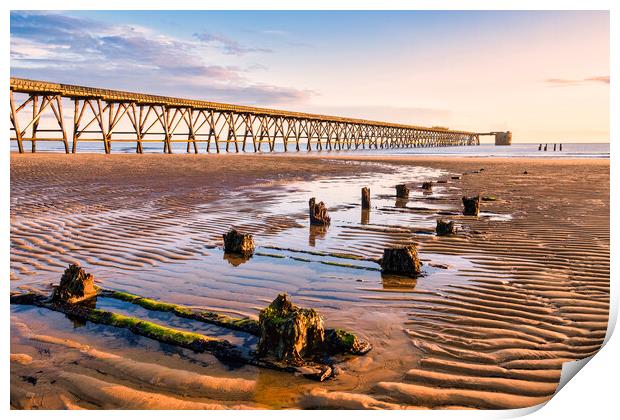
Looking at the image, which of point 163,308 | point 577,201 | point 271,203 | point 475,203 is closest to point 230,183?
point 271,203

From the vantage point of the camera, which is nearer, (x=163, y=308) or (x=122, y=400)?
(x=122, y=400)

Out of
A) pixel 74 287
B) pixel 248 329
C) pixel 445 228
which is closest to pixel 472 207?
pixel 445 228

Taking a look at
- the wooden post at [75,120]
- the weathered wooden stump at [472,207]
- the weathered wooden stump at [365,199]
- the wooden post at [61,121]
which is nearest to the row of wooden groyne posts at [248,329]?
the weathered wooden stump at [365,199]

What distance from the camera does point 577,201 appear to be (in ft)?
37.5

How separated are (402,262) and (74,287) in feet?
11.1

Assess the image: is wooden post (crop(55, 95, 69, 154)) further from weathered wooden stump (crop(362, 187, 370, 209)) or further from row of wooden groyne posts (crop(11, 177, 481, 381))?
row of wooden groyne posts (crop(11, 177, 481, 381))

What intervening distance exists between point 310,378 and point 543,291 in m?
3.02

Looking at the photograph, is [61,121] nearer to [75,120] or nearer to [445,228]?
[75,120]

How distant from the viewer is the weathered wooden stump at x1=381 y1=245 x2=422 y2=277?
5375 millimetres

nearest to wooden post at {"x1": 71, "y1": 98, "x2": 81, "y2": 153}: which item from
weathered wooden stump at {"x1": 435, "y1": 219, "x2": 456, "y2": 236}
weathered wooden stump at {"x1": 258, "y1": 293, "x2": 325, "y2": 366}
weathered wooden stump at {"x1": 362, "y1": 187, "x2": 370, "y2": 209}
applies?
weathered wooden stump at {"x1": 362, "y1": 187, "x2": 370, "y2": 209}

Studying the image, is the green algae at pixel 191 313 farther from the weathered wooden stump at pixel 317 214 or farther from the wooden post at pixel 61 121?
the wooden post at pixel 61 121

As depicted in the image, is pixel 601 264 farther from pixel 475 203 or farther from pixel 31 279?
pixel 31 279

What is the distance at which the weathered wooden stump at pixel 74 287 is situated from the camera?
449cm

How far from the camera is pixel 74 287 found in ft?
14.9
